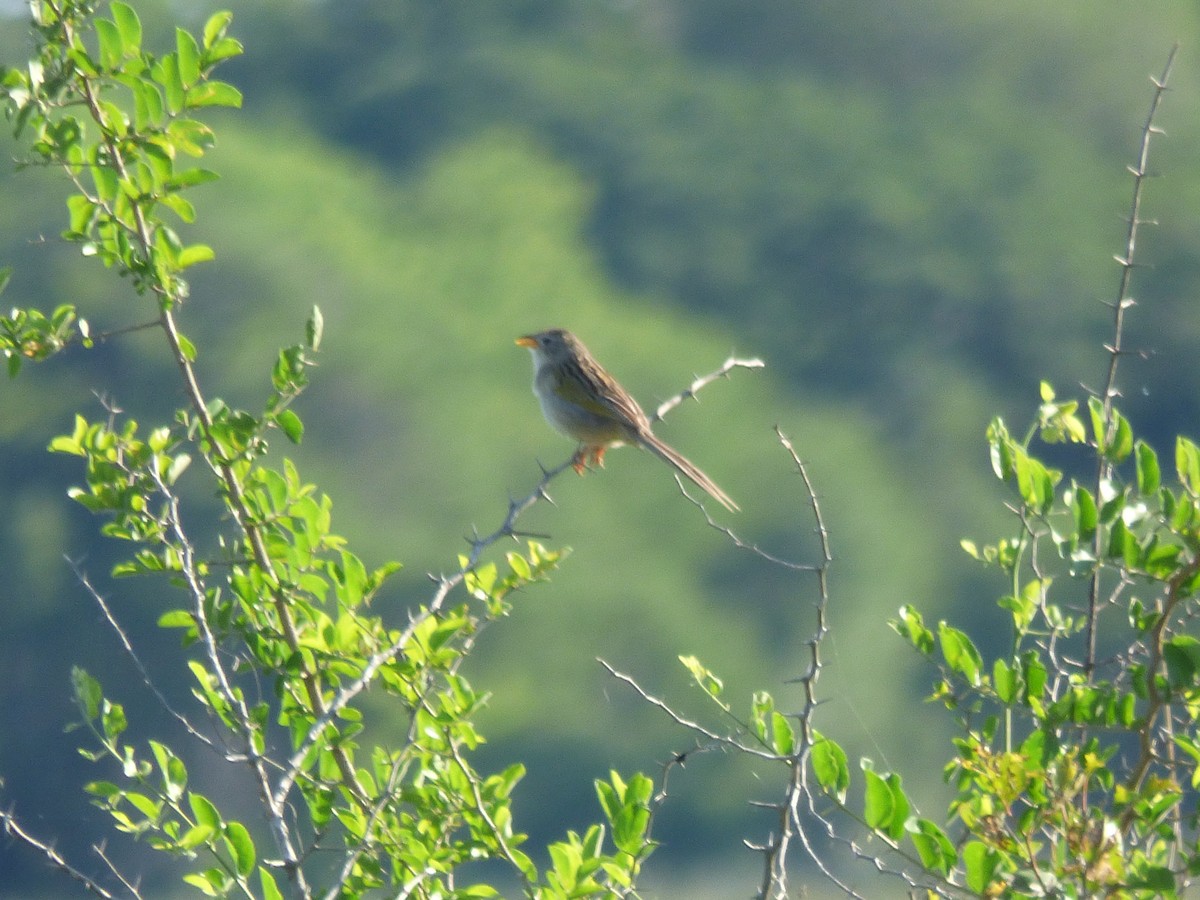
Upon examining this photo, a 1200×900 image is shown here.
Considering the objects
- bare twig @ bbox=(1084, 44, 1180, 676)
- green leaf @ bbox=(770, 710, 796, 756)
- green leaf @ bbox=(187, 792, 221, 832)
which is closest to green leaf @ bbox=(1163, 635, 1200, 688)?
bare twig @ bbox=(1084, 44, 1180, 676)

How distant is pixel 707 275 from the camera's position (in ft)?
108

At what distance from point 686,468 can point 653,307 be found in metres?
24.7

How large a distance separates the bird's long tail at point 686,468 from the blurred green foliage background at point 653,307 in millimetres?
10145

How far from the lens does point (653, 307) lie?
3133cm

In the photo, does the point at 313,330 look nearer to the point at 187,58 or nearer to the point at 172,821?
the point at 187,58

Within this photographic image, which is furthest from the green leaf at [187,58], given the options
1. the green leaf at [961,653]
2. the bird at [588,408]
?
the bird at [588,408]

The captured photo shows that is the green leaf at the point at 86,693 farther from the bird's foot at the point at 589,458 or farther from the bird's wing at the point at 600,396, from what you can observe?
the bird's wing at the point at 600,396

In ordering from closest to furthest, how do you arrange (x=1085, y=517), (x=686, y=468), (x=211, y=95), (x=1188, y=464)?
(x=1085, y=517) → (x=1188, y=464) → (x=211, y=95) → (x=686, y=468)

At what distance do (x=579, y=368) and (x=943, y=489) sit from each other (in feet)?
66.2

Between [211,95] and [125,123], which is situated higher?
[211,95]

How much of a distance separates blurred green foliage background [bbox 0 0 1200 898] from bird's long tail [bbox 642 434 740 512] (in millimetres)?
10145

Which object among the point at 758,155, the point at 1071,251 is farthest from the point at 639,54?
the point at 1071,251

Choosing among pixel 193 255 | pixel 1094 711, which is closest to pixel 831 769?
pixel 1094 711

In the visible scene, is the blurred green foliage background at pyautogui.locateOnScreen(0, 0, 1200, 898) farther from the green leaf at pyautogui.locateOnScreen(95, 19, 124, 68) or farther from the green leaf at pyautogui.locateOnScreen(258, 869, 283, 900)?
the green leaf at pyautogui.locateOnScreen(95, 19, 124, 68)
